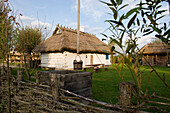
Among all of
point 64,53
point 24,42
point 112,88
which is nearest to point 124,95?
point 24,42

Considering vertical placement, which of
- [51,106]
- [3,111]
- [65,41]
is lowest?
[3,111]

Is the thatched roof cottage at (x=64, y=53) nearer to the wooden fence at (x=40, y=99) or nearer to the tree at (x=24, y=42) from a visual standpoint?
the tree at (x=24, y=42)

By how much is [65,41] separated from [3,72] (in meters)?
10.2

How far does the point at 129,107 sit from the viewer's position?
122cm

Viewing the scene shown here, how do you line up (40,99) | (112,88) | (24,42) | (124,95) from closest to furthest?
(124,95) < (40,99) < (24,42) < (112,88)

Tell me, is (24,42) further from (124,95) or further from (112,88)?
(112,88)

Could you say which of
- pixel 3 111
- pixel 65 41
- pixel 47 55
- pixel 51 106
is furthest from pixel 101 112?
pixel 47 55

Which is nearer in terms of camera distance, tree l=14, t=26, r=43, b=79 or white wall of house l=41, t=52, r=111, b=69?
tree l=14, t=26, r=43, b=79

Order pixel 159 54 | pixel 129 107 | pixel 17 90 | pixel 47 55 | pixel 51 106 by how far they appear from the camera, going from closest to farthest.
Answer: pixel 129 107 < pixel 51 106 < pixel 17 90 < pixel 47 55 < pixel 159 54

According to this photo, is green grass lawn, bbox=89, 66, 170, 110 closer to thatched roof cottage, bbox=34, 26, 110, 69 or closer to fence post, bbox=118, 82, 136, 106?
fence post, bbox=118, 82, 136, 106

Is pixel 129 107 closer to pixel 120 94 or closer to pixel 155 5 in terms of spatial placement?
pixel 120 94

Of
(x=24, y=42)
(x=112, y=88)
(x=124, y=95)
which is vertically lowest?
(x=112, y=88)

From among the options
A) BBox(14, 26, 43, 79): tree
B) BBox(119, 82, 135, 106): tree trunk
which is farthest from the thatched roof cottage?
BBox(119, 82, 135, 106): tree trunk

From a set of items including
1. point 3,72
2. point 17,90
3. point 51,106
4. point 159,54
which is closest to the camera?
point 51,106
